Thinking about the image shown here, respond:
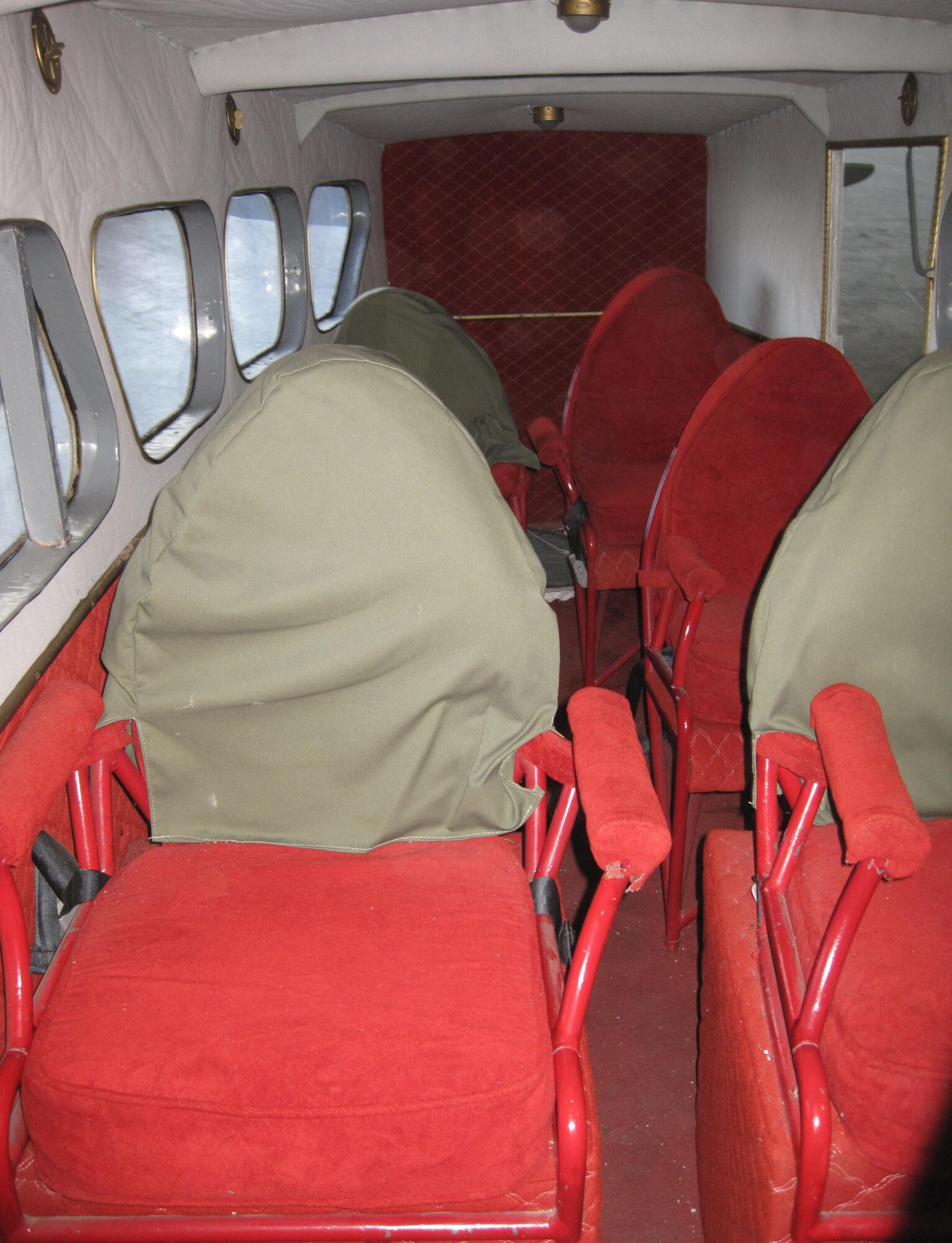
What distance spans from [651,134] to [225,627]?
15.9 ft

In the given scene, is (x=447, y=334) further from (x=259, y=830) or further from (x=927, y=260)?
(x=259, y=830)

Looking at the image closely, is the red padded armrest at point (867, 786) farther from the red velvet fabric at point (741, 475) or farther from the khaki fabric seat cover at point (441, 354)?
the khaki fabric seat cover at point (441, 354)

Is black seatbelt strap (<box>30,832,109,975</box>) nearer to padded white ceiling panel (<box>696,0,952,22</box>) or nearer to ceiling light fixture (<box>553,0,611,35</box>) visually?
ceiling light fixture (<box>553,0,611,35</box>)

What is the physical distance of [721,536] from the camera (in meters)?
2.36

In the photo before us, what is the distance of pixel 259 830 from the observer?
1.51 m

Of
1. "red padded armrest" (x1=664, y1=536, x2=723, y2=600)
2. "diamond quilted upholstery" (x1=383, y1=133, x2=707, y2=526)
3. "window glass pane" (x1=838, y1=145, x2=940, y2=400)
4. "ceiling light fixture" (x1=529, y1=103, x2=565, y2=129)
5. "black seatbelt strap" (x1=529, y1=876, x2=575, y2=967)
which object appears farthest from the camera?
"diamond quilted upholstery" (x1=383, y1=133, x2=707, y2=526)

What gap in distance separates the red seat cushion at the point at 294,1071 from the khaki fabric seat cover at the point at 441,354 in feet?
7.78

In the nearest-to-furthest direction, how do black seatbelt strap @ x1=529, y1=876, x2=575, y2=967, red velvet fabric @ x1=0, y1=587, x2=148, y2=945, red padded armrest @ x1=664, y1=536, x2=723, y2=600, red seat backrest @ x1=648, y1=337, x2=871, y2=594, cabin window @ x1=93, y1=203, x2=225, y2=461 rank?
1. black seatbelt strap @ x1=529, y1=876, x2=575, y2=967
2. red velvet fabric @ x1=0, y1=587, x2=148, y2=945
3. red padded armrest @ x1=664, y1=536, x2=723, y2=600
4. red seat backrest @ x1=648, y1=337, x2=871, y2=594
5. cabin window @ x1=93, y1=203, x2=225, y2=461

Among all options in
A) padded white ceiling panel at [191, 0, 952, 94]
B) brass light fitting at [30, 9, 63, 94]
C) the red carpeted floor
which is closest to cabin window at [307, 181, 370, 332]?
padded white ceiling panel at [191, 0, 952, 94]

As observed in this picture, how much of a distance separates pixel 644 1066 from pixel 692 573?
1.02 meters

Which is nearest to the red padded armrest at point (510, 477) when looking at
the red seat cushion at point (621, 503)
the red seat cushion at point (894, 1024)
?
the red seat cushion at point (621, 503)

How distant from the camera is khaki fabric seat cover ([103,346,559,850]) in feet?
4.42

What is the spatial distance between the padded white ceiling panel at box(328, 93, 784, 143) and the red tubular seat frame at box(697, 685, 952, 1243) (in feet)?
11.2

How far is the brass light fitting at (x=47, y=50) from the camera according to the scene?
62.3 inches
